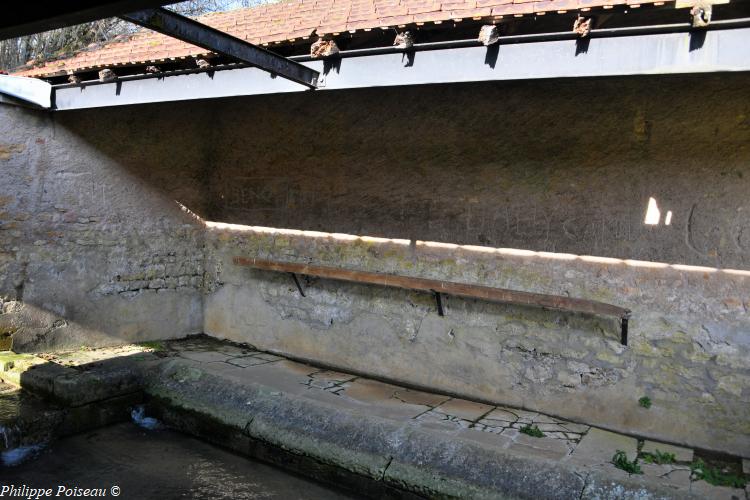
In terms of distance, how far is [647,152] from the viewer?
4480 millimetres

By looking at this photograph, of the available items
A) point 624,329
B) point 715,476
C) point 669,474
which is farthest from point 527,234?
point 715,476

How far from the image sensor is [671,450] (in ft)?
13.7

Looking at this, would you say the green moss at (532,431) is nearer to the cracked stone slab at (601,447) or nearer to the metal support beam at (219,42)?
the cracked stone slab at (601,447)

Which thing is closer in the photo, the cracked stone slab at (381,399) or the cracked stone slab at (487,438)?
the cracked stone slab at (487,438)

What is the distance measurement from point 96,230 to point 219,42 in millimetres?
3523

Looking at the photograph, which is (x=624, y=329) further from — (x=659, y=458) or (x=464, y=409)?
(x=464, y=409)

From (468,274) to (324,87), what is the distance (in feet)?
7.31

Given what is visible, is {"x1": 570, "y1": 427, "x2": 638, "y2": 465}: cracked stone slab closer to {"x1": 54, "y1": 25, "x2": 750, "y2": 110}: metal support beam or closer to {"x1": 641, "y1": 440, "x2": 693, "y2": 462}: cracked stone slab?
{"x1": 641, "y1": 440, "x2": 693, "y2": 462}: cracked stone slab

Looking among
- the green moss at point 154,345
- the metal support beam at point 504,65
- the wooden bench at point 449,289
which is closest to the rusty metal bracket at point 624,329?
the wooden bench at point 449,289

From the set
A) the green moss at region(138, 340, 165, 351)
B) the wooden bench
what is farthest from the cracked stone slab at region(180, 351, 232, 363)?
the wooden bench

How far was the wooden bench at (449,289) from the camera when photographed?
14.8 ft

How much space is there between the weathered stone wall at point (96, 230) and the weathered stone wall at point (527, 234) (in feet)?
2.85

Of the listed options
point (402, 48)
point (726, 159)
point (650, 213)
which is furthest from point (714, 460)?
point (402, 48)

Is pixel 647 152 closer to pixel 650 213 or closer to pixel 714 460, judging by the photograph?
pixel 650 213
